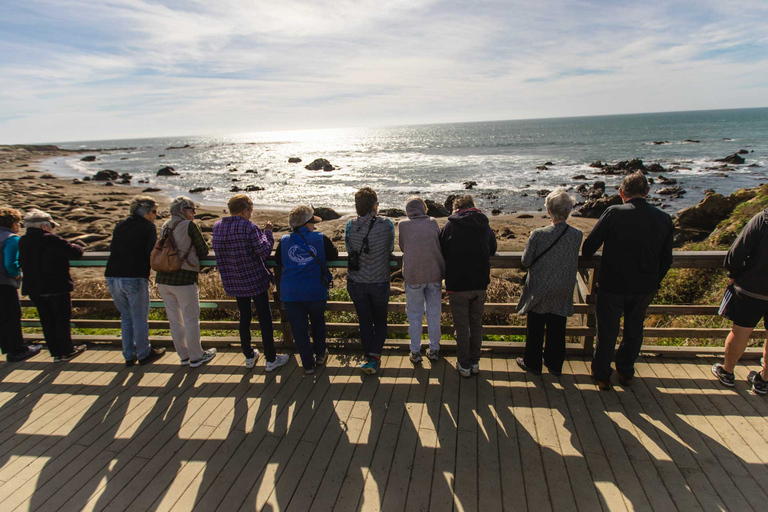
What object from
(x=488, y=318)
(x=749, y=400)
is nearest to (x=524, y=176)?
(x=488, y=318)

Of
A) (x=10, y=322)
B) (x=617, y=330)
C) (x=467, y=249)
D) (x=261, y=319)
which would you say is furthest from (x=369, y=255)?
(x=10, y=322)

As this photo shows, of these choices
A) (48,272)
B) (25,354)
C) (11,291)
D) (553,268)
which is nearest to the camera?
(553,268)

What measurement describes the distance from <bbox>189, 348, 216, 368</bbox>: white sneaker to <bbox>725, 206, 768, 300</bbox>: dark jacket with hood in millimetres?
5246

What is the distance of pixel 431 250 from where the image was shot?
4.02 metres

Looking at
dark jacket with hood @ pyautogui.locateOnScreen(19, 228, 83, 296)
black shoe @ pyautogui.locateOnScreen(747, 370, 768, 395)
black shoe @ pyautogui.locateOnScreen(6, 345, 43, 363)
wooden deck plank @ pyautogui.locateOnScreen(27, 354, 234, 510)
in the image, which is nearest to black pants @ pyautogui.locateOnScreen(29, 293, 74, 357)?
dark jacket with hood @ pyautogui.locateOnScreen(19, 228, 83, 296)

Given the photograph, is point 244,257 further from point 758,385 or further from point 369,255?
point 758,385

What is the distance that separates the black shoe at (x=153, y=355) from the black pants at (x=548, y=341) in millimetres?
4162

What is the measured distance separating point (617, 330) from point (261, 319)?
3528mm

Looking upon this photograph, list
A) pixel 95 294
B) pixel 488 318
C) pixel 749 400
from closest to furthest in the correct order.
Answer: pixel 749 400 < pixel 488 318 < pixel 95 294

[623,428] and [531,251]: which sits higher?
[531,251]

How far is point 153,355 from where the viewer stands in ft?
16.0

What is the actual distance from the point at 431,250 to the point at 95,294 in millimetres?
7868

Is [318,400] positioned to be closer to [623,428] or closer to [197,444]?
[197,444]

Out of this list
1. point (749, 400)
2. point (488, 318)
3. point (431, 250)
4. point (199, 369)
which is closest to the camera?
point (749, 400)
